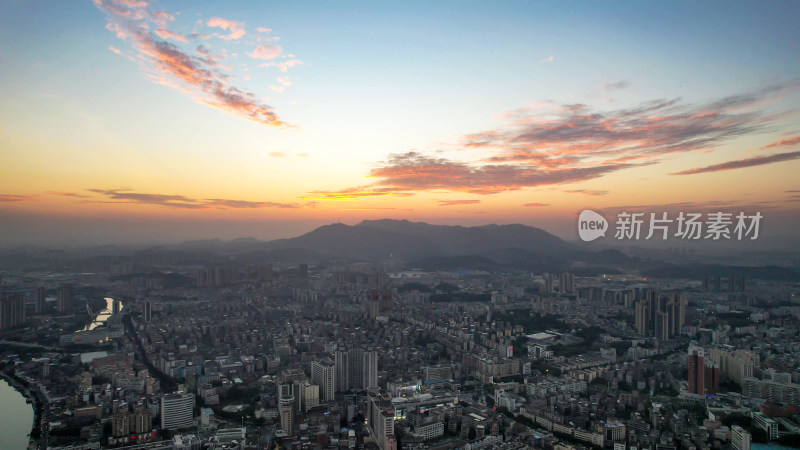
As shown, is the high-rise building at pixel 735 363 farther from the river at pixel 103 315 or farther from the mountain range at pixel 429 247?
the river at pixel 103 315

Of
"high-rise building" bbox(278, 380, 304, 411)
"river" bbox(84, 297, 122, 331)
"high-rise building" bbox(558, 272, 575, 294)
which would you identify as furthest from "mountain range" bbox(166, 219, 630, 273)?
"high-rise building" bbox(278, 380, 304, 411)

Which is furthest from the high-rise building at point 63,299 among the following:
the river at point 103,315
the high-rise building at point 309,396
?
the high-rise building at point 309,396

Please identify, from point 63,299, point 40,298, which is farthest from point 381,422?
point 40,298

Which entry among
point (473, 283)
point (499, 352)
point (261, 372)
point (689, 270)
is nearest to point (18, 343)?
point (261, 372)

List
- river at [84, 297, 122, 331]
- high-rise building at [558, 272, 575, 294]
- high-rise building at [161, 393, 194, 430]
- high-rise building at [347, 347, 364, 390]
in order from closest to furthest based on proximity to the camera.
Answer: high-rise building at [161, 393, 194, 430], high-rise building at [347, 347, 364, 390], river at [84, 297, 122, 331], high-rise building at [558, 272, 575, 294]

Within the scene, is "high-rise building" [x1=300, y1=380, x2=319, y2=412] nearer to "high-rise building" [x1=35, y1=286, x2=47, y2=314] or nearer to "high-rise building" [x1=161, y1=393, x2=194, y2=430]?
"high-rise building" [x1=161, y1=393, x2=194, y2=430]

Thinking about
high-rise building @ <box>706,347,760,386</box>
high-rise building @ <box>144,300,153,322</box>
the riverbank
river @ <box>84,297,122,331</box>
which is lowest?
the riverbank
